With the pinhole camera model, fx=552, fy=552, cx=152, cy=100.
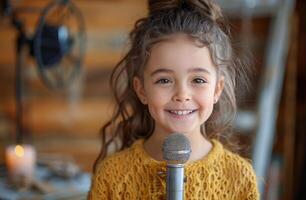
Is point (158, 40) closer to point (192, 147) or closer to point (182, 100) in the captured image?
point (182, 100)

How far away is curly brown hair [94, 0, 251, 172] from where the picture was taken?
1.08 metres

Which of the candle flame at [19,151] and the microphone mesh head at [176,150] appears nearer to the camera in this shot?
the microphone mesh head at [176,150]

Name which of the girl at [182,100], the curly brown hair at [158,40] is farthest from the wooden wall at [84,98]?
the girl at [182,100]

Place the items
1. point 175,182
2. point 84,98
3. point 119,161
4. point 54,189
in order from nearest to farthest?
point 175,182
point 119,161
point 54,189
point 84,98

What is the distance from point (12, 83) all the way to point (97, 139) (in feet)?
1.63

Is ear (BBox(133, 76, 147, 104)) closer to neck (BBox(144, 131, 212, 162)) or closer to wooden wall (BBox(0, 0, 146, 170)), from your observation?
neck (BBox(144, 131, 212, 162))

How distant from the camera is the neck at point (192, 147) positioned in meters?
1.13

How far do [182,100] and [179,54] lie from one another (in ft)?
0.29

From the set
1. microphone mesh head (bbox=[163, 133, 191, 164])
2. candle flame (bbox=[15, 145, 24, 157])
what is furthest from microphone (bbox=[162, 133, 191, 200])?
candle flame (bbox=[15, 145, 24, 157])

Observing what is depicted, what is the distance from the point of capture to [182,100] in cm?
104

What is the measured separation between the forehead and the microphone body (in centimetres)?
20

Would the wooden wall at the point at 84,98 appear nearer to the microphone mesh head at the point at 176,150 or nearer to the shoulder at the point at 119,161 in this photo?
the shoulder at the point at 119,161

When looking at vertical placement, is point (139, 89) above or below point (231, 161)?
above

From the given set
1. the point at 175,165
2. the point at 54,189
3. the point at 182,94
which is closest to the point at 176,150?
the point at 175,165
